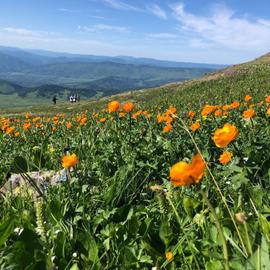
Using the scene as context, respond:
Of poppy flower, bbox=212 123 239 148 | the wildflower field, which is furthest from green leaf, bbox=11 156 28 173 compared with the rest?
poppy flower, bbox=212 123 239 148

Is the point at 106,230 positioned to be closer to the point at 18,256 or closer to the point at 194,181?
the point at 18,256

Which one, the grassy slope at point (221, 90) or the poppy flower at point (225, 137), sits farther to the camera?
the grassy slope at point (221, 90)

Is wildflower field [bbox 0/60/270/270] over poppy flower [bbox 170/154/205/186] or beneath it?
beneath

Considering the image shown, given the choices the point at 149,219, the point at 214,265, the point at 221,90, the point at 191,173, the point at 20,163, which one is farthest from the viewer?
the point at 221,90

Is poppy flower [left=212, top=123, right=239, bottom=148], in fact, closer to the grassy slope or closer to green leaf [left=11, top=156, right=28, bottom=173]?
green leaf [left=11, top=156, right=28, bottom=173]

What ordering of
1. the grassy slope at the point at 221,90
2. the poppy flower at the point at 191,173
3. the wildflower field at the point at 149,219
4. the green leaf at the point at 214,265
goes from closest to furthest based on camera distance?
the poppy flower at the point at 191,173, the wildflower field at the point at 149,219, the green leaf at the point at 214,265, the grassy slope at the point at 221,90

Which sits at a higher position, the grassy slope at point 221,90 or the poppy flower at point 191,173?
the poppy flower at point 191,173

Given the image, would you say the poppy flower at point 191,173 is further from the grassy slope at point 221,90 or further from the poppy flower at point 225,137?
the grassy slope at point 221,90

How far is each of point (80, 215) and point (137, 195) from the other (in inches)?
43.0

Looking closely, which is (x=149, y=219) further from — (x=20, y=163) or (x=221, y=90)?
(x=221, y=90)

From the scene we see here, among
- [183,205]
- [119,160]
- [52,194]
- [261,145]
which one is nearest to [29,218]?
[52,194]

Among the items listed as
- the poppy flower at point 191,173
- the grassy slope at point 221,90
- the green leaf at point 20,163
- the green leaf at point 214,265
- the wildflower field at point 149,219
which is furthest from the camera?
the grassy slope at point 221,90

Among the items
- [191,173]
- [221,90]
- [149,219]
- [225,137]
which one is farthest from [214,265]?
[221,90]

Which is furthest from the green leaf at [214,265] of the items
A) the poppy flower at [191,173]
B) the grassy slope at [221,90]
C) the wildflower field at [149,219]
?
the grassy slope at [221,90]
